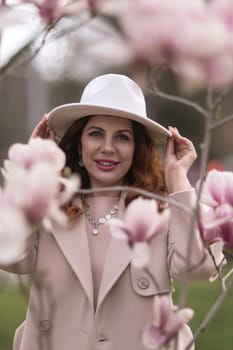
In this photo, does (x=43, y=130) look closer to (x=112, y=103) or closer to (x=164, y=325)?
(x=112, y=103)

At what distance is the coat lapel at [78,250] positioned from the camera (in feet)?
6.55

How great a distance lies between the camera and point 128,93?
210cm

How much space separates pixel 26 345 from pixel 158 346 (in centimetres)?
95

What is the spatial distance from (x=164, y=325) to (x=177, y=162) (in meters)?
0.87

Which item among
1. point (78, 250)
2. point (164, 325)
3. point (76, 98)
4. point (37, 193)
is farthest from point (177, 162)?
point (76, 98)

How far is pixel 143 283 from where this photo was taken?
2.03 meters

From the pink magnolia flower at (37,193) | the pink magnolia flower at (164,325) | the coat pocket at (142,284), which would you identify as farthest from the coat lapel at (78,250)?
the pink magnolia flower at (37,193)

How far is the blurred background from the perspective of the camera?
1026mm

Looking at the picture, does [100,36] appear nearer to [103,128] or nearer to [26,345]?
[103,128]

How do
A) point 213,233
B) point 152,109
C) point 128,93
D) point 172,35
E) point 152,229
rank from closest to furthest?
point 172,35 < point 152,229 < point 213,233 < point 128,93 < point 152,109

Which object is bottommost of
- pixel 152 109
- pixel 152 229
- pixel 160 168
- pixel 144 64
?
pixel 152 229

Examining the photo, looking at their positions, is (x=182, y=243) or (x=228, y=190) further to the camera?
(x=182, y=243)

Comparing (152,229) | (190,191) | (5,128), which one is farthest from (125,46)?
(5,128)

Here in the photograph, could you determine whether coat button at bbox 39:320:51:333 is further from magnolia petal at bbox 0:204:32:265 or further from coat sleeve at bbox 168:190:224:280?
magnolia petal at bbox 0:204:32:265
